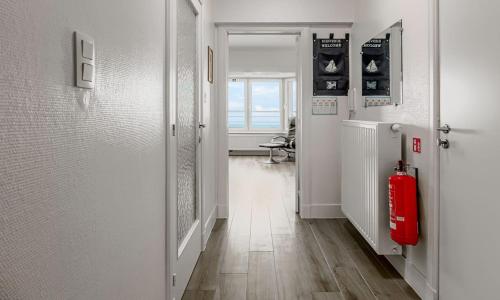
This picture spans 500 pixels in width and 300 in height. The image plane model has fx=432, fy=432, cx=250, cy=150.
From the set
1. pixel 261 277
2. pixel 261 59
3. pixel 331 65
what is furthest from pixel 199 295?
pixel 261 59

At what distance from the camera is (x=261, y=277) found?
2.84 metres

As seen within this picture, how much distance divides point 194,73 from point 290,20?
5.38ft

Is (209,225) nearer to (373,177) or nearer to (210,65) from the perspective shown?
(210,65)

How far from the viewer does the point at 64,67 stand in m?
0.95

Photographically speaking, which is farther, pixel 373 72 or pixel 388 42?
pixel 373 72

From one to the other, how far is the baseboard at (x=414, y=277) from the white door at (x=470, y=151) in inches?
4.9

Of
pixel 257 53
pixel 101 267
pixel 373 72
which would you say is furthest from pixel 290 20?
pixel 257 53

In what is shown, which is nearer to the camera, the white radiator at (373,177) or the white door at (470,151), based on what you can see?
the white door at (470,151)

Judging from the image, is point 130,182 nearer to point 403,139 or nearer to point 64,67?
point 64,67

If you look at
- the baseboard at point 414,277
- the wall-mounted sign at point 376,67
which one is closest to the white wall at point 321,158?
the wall-mounted sign at point 376,67

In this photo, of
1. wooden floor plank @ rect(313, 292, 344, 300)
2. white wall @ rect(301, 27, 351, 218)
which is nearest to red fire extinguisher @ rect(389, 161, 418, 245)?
wooden floor plank @ rect(313, 292, 344, 300)

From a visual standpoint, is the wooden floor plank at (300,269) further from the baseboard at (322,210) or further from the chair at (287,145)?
the chair at (287,145)

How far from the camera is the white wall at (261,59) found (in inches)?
395

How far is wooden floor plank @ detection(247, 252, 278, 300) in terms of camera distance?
8.38 feet
